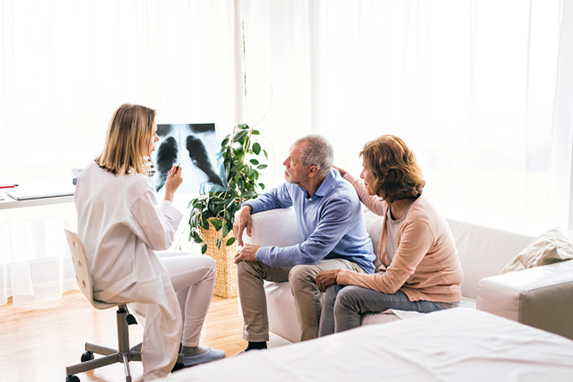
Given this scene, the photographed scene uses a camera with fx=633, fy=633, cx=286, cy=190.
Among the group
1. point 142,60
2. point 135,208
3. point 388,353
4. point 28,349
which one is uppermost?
point 142,60

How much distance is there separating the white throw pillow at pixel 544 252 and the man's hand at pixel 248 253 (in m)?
1.12

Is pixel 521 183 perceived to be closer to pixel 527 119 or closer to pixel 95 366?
pixel 527 119

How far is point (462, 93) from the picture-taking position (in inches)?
143

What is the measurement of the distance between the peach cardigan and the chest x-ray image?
1.18 metres

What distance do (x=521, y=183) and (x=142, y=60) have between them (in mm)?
2577

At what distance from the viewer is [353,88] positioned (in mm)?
4508

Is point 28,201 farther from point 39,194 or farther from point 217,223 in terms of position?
point 217,223

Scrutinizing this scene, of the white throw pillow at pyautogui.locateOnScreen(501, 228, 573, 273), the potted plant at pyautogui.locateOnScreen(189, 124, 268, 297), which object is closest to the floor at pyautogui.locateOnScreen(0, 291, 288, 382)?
the potted plant at pyautogui.locateOnScreen(189, 124, 268, 297)

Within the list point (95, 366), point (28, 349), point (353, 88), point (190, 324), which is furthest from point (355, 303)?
point (353, 88)

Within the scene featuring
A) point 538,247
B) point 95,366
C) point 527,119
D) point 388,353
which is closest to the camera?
point 388,353

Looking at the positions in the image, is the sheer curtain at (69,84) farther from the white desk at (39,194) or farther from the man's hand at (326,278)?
the man's hand at (326,278)

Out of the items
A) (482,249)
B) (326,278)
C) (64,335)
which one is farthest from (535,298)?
(64,335)

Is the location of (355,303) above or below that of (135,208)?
below

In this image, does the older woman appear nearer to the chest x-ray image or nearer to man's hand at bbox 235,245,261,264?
man's hand at bbox 235,245,261,264
